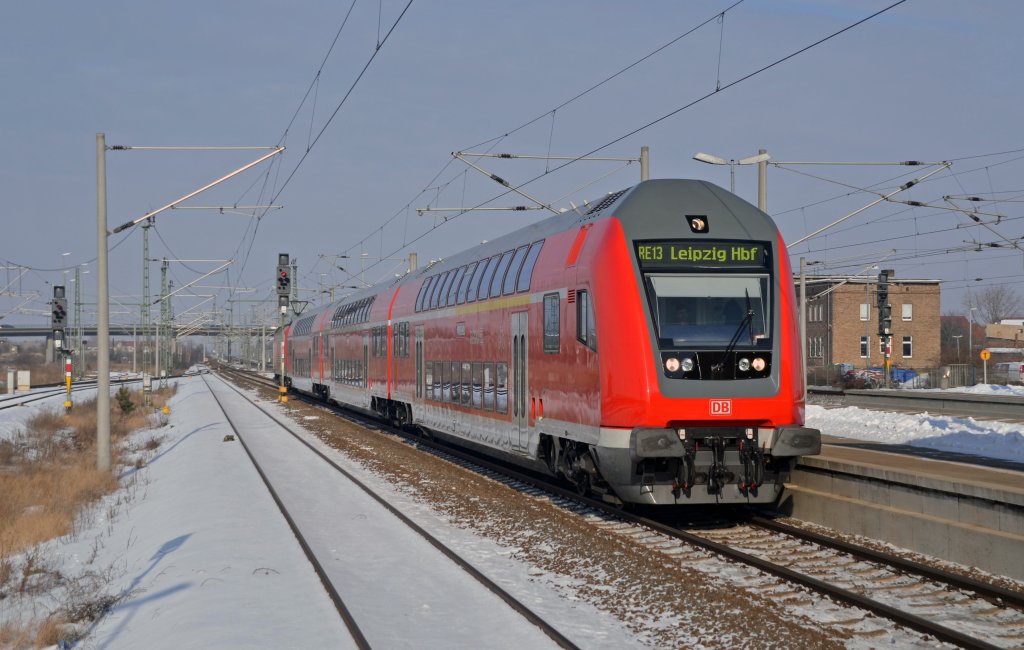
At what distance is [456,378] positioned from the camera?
19484 mm

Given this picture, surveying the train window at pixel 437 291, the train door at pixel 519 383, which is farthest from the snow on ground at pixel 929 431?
the train window at pixel 437 291

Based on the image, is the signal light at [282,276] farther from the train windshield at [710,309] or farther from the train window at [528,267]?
the train windshield at [710,309]

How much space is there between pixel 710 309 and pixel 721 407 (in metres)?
1.15

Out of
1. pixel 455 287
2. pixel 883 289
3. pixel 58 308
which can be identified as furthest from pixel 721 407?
pixel 58 308

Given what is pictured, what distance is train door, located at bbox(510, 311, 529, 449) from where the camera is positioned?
1516cm

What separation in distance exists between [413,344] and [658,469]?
12.6m

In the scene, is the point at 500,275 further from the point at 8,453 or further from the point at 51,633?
the point at 8,453

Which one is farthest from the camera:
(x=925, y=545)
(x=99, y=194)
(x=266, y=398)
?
(x=266, y=398)

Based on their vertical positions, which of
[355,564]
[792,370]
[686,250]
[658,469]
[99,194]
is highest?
[99,194]

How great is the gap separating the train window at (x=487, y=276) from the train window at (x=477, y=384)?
1190 millimetres

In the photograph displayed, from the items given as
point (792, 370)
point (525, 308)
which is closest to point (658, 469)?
point (792, 370)

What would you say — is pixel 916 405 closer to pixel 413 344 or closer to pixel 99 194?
pixel 413 344

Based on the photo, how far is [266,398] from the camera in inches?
1961

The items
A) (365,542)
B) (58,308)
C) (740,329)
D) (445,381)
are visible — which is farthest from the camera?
(58,308)
